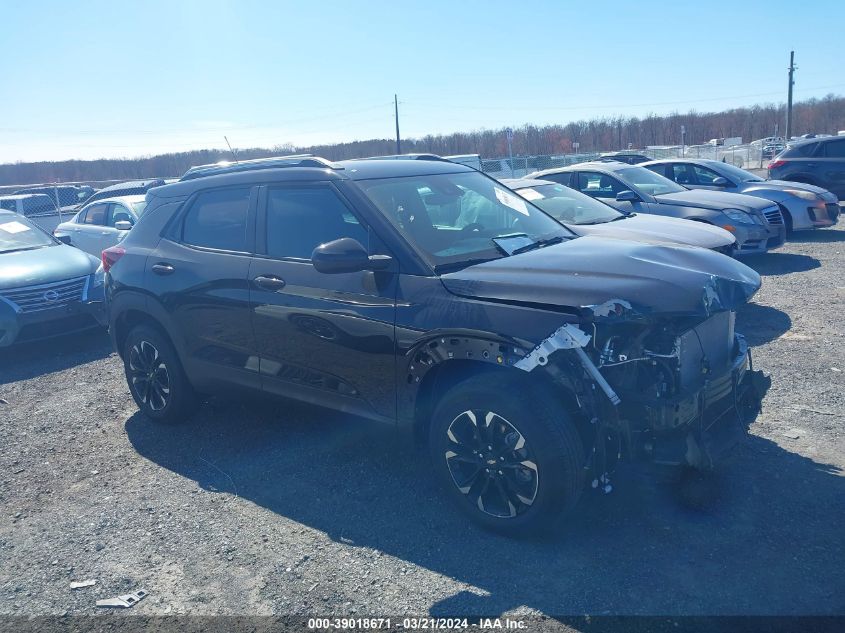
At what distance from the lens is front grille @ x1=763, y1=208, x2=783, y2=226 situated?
1109cm

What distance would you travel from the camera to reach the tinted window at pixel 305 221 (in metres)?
4.57

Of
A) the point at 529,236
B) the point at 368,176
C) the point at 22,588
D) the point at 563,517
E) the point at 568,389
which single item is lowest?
the point at 22,588

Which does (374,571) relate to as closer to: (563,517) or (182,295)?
(563,517)

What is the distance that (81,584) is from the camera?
3.79 meters

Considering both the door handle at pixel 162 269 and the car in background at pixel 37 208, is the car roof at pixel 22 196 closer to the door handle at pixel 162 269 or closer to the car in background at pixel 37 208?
the car in background at pixel 37 208

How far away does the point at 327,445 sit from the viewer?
17.4 ft

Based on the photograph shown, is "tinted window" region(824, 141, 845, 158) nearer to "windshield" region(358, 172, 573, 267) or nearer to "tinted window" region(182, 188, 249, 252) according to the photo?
"windshield" region(358, 172, 573, 267)

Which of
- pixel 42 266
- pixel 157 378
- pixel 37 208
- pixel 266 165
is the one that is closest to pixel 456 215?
pixel 266 165

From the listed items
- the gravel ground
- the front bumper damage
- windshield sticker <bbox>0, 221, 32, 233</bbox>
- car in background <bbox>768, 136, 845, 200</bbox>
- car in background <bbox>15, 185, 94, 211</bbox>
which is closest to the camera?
the gravel ground

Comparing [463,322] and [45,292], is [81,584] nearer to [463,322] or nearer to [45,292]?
[463,322]

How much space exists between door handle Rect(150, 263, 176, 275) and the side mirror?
5.96 ft

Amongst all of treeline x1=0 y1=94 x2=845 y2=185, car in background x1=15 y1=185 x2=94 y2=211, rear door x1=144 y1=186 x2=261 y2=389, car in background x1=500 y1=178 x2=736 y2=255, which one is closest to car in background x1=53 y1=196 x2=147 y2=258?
car in background x1=500 y1=178 x2=736 y2=255

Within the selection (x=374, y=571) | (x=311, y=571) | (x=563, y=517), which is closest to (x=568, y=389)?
(x=563, y=517)

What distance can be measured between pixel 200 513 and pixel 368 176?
7.64 feet
